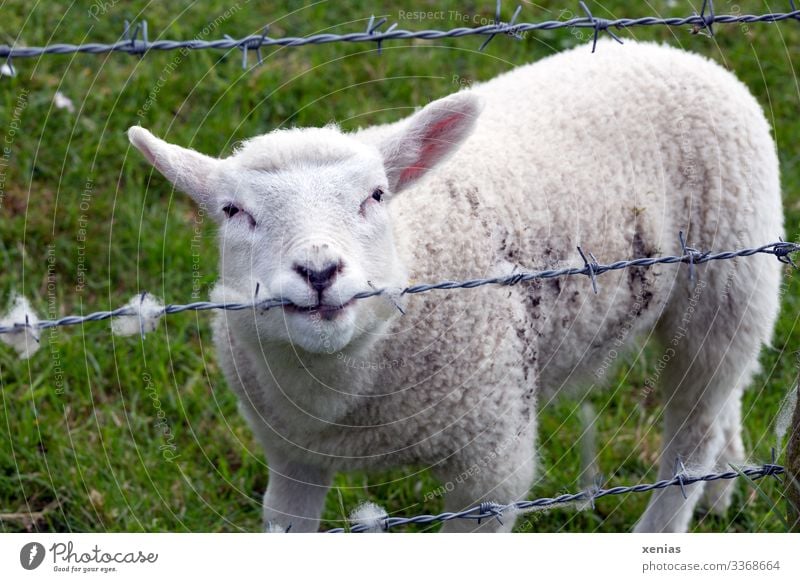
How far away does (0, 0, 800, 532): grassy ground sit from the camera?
428 cm

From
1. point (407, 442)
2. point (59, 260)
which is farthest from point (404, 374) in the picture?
point (59, 260)

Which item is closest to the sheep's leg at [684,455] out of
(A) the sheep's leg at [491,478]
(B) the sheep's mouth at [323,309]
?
(A) the sheep's leg at [491,478]

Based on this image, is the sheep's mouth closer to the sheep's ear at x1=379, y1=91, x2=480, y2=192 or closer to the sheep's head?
the sheep's head

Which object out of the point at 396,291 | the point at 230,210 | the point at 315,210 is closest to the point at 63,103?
the point at 230,210

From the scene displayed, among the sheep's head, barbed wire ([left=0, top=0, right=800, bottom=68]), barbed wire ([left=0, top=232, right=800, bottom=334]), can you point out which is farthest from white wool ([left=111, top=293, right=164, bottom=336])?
barbed wire ([left=0, top=0, right=800, bottom=68])

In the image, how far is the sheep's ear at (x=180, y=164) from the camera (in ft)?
9.86

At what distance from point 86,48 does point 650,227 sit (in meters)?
2.27

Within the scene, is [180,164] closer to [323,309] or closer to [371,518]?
[323,309]

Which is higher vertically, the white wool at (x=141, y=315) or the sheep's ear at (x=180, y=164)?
the sheep's ear at (x=180, y=164)

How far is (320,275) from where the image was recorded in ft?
8.67
